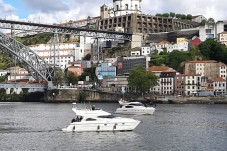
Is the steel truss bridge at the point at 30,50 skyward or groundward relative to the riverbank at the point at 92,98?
skyward

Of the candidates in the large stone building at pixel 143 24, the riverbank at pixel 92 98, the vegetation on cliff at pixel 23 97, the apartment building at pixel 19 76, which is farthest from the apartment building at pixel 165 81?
the apartment building at pixel 19 76

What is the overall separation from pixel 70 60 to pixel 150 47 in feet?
77.9

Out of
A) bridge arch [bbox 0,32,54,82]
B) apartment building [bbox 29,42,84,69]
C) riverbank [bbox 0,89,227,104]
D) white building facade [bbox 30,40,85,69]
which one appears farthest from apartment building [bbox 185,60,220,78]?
apartment building [bbox 29,42,84,69]

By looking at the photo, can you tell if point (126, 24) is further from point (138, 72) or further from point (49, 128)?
point (49, 128)

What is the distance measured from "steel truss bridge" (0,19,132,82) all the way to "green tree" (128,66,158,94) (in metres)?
15.8

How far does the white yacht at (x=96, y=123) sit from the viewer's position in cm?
3316

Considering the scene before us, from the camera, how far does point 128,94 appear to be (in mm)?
84562

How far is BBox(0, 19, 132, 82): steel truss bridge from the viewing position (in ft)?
273

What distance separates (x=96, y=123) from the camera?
33219 mm

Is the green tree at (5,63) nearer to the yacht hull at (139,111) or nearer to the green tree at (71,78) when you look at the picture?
the green tree at (71,78)

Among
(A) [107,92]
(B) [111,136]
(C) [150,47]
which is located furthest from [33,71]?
(B) [111,136]

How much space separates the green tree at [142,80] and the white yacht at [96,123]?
48370 mm

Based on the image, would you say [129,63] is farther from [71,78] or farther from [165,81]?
[165,81]

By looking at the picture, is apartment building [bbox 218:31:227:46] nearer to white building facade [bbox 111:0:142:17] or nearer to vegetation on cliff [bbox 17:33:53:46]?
white building facade [bbox 111:0:142:17]
